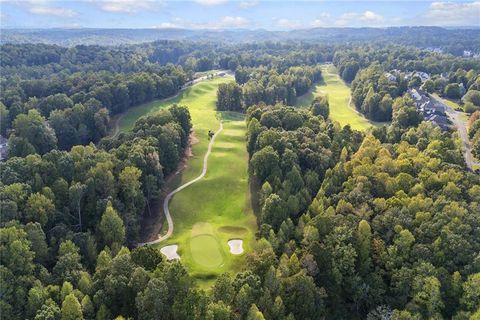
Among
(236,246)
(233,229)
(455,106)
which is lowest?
(233,229)

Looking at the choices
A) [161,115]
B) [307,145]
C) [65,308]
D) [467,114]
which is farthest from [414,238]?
[467,114]

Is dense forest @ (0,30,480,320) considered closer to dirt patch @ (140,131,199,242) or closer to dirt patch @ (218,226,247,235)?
dirt patch @ (140,131,199,242)

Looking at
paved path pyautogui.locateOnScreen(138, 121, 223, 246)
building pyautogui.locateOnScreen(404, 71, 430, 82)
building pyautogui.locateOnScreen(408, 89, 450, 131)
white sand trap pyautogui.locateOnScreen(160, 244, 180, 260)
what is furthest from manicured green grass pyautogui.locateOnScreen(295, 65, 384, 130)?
white sand trap pyautogui.locateOnScreen(160, 244, 180, 260)

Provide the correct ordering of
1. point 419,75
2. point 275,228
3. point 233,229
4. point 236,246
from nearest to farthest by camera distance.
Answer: point 236,246, point 275,228, point 233,229, point 419,75

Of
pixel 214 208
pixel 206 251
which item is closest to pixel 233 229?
pixel 214 208

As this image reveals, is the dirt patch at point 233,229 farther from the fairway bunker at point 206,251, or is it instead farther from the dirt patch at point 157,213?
the dirt patch at point 157,213

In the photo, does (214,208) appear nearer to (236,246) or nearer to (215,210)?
(215,210)
